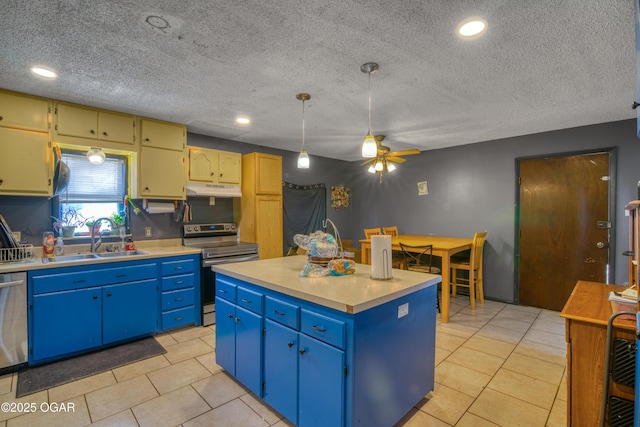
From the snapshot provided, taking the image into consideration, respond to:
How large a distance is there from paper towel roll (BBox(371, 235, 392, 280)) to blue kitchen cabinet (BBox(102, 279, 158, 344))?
2421 mm

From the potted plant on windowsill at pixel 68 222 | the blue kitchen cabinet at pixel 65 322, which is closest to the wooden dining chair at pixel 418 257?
the blue kitchen cabinet at pixel 65 322

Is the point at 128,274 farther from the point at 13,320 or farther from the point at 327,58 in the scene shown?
the point at 327,58

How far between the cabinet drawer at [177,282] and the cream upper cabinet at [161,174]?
0.95 meters

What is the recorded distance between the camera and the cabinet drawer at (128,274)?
9.30 ft

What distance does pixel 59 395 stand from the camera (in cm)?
215

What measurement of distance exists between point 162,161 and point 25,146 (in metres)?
1.13

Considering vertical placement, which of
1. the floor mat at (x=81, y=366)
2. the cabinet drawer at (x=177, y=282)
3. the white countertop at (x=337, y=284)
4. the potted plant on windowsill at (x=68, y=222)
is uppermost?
the potted plant on windowsill at (x=68, y=222)

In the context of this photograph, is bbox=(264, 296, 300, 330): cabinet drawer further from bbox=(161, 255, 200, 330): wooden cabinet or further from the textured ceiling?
bbox=(161, 255, 200, 330): wooden cabinet

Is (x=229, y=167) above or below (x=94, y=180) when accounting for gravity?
above

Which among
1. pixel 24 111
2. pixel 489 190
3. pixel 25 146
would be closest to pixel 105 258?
pixel 25 146

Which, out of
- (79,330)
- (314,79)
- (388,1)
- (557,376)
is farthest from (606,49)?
(79,330)

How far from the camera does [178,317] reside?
3.30 metres

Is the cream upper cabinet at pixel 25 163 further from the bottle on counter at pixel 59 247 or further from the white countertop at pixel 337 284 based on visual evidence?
the white countertop at pixel 337 284

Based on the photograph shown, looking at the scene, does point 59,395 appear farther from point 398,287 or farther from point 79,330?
point 398,287
